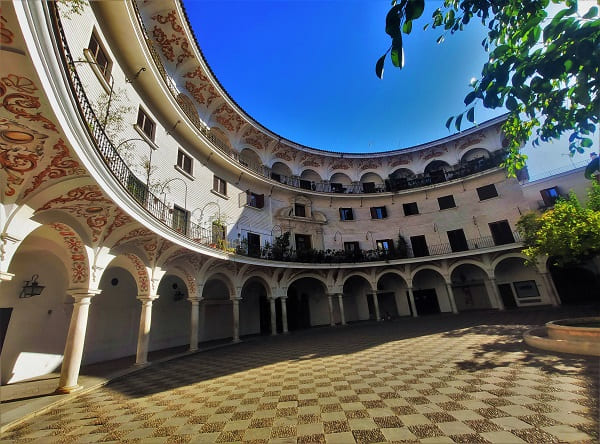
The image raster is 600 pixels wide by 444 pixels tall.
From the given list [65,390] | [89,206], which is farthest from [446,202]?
[65,390]

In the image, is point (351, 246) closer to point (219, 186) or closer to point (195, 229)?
point (219, 186)

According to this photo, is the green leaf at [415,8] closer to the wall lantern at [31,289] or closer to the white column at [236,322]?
the wall lantern at [31,289]

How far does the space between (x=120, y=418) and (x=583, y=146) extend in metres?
8.18

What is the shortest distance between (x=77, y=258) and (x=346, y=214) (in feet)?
58.4

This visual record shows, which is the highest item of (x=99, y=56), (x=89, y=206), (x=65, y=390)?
(x=99, y=56)

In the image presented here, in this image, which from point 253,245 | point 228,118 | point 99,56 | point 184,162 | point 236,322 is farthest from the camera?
point 228,118

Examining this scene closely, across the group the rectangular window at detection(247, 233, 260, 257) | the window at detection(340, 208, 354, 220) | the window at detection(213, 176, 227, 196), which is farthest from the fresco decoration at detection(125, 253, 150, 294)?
the window at detection(340, 208, 354, 220)

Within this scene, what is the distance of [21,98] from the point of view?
305 centimetres

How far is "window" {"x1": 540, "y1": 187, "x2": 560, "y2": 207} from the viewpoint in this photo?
1809 centimetres

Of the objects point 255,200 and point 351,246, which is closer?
point 255,200

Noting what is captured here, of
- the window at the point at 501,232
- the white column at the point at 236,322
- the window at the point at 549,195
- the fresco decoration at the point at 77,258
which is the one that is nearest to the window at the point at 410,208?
the window at the point at 501,232

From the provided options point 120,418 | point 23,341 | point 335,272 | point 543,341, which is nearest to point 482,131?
point 335,272

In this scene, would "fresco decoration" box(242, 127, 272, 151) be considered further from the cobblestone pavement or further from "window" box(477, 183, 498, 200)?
"window" box(477, 183, 498, 200)

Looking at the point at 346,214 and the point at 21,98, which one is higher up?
the point at 346,214
